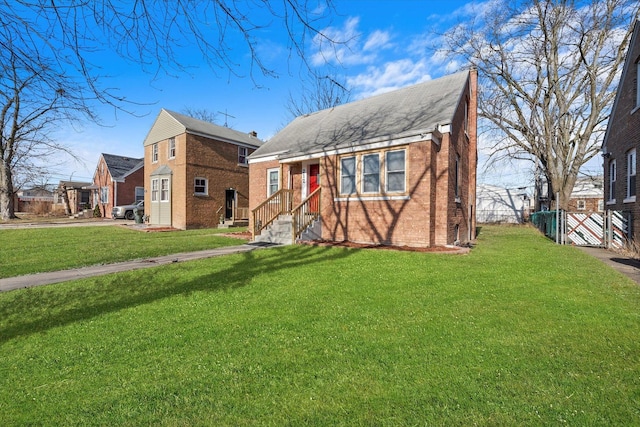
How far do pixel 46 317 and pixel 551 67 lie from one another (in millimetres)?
27961

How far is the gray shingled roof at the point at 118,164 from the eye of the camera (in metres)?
33.8

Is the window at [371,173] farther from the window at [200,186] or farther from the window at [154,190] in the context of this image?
the window at [154,190]

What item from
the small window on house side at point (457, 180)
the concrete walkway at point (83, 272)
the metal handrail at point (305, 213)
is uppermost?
the small window on house side at point (457, 180)

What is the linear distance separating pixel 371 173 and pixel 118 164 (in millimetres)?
35332

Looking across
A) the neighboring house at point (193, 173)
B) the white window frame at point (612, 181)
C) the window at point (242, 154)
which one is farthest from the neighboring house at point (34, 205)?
the white window frame at point (612, 181)

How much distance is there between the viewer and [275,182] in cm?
1528

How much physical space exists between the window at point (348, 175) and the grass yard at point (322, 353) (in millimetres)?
6324

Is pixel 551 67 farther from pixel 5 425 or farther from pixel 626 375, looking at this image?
pixel 5 425

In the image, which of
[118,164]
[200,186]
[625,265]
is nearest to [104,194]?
[118,164]

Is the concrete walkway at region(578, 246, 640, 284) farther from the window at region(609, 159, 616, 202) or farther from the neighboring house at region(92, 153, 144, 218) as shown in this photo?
the neighboring house at region(92, 153, 144, 218)

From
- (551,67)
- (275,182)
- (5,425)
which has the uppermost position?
(551,67)

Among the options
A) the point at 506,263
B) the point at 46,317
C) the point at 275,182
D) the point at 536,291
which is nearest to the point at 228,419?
the point at 46,317

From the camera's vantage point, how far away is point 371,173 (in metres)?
11.2

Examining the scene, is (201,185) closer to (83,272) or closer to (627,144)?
(83,272)
